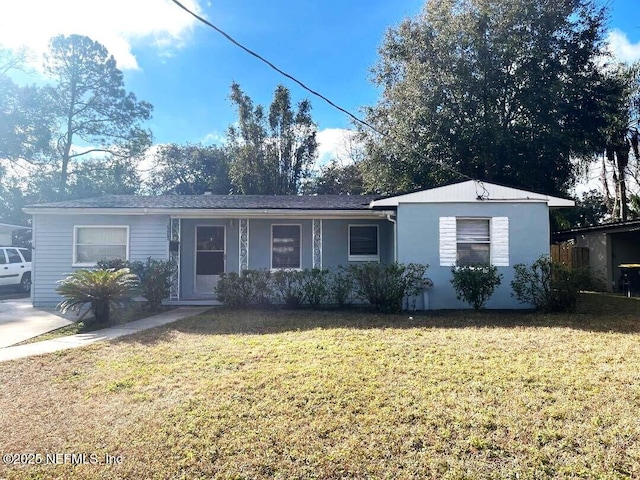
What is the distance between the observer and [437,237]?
31.3ft

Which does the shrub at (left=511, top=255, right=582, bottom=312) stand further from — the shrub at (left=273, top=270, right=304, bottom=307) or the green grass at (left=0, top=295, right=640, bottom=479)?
the shrub at (left=273, top=270, right=304, bottom=307)

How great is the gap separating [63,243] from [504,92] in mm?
16299

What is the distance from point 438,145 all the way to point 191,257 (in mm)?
10496

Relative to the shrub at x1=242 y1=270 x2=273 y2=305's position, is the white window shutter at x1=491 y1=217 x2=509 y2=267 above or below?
above

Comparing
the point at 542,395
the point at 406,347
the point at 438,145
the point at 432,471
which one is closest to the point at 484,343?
the point at 406,347

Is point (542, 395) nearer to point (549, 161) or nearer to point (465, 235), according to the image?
point (465, 235)

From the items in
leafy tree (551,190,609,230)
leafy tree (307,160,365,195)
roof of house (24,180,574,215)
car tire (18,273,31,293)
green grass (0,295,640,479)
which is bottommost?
green grass (0,295,640,479)

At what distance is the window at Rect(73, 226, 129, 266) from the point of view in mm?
10547

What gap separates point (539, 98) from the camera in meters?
14.5

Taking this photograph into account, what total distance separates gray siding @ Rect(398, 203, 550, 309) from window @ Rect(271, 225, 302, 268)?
10.4ft

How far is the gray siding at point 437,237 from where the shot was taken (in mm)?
9484

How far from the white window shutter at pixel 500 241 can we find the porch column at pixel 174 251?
8.22 meters

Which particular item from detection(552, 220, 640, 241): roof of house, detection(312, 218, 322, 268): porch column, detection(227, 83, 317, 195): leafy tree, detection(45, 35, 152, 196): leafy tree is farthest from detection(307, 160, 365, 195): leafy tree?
detection(312, 218, 322, 268): porch column

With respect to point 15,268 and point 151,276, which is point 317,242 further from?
point 15,268
